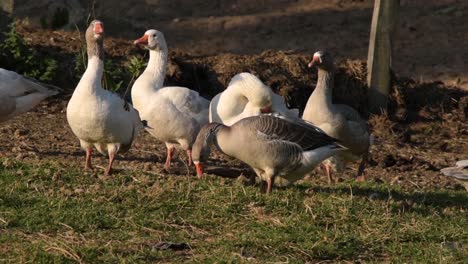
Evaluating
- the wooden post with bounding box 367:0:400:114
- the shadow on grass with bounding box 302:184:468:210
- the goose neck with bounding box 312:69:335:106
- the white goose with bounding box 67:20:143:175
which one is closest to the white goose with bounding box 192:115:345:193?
the shadow on grass with bounding box 302:184:468:210

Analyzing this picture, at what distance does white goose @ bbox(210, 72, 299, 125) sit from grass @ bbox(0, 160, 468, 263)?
1275 mm

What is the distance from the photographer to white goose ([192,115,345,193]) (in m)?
8.70

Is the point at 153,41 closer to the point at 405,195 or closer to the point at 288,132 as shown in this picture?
the point at 288,132

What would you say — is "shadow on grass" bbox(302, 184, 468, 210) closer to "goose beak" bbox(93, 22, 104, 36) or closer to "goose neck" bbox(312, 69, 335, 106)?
"goose neck" bbox(312, 69, 335, 106)

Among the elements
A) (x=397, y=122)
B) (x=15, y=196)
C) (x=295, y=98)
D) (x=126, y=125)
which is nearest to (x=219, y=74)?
(x=295, y=98)

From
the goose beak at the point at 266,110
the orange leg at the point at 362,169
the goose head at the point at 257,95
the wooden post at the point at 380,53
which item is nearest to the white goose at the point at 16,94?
the goose head at the point at 257,95

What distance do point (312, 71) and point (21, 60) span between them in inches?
144

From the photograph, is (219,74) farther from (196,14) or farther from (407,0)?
(407,0)

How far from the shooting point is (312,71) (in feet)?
43.2

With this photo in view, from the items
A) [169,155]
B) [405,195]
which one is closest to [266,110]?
[169,155]

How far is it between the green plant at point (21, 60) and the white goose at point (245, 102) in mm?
2764

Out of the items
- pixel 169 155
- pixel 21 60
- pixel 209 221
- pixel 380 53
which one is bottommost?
pixel 169 155

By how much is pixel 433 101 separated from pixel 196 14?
21.3 feet

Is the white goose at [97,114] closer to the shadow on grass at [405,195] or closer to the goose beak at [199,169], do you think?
the goose beak at [199,169]
